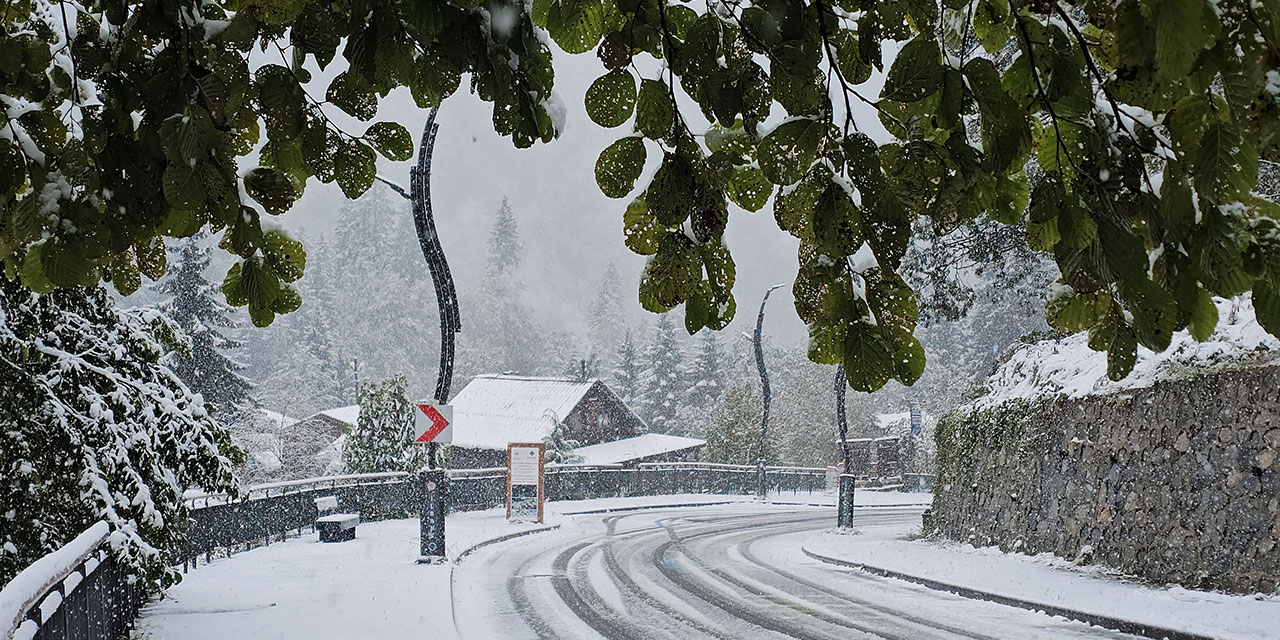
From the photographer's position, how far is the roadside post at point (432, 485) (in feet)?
44.9

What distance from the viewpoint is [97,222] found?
7.93ft

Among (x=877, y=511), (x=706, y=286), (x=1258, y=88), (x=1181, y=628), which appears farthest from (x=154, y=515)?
(x=877, y=511)

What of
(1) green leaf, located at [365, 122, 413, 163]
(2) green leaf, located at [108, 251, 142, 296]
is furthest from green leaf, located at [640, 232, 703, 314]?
(2) green leaf, located at [108, 251, 142, 296]

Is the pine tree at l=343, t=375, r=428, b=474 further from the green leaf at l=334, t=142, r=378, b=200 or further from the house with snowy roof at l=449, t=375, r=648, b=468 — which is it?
the green leaf at l=334, t=142, r=378, b=200

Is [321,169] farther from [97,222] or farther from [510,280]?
[510,280]

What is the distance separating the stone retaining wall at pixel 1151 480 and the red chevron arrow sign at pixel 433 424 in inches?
Answer: 342

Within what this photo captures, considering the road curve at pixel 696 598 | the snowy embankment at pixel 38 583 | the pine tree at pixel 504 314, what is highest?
the pine tree at pixel 504 314

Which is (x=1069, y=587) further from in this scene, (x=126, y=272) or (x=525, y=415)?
(x=525, y=415)

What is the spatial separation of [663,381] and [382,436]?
50981 millimetres

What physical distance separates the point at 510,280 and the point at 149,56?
144 metres

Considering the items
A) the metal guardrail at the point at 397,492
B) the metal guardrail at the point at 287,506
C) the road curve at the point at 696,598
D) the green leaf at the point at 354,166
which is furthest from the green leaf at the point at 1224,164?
the metal guardrail at the point at 397,492

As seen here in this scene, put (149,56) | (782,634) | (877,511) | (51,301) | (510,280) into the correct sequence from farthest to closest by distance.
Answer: (510,280)
(877,511)
(782,634)
(51,301)
(149,56)

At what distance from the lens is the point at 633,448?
4706 cm

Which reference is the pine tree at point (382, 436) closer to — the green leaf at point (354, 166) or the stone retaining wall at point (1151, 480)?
the stone retaining wall at point (1151, 480)
